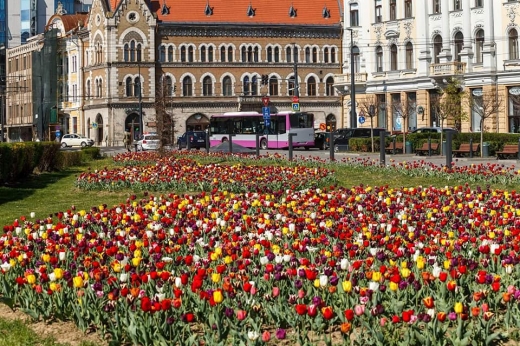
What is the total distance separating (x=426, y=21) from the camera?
6212 centimetres

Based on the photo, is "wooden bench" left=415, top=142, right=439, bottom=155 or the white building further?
the white building

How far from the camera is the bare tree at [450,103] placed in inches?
2181

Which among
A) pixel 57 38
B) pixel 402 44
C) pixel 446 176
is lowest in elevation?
pixel 446 176

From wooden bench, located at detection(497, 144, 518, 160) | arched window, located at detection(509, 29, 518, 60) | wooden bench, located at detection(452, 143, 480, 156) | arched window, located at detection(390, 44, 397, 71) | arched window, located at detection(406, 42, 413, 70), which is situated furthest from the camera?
arched window, located at detection(390, 44, 397, 71)

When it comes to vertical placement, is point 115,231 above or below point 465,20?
below

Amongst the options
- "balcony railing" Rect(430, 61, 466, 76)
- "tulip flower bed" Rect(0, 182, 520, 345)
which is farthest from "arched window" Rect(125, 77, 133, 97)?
"tulip flower bed" Rect(0, 182, 520, 345)

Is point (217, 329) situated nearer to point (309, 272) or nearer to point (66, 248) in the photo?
point (309, 272)

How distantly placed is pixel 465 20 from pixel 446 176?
3767 cm

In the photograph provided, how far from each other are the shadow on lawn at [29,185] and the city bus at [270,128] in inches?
1135

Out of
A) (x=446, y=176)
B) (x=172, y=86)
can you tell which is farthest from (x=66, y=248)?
(x=172, y=86)

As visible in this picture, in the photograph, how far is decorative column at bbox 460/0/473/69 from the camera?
58844mm

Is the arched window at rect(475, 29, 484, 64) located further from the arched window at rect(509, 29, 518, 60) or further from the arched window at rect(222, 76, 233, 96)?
the arched window at rect(222, 76, 233, 96)

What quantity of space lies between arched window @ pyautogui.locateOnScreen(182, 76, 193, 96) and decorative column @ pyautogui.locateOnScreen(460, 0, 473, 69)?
36.3 metres

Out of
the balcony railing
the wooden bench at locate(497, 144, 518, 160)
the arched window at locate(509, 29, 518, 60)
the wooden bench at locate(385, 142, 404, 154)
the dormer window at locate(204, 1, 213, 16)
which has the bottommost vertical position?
A: the wooden bench at locate(497, 144, 518, 160)
